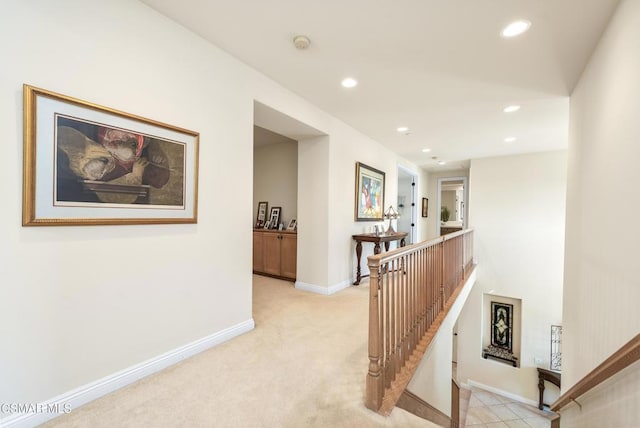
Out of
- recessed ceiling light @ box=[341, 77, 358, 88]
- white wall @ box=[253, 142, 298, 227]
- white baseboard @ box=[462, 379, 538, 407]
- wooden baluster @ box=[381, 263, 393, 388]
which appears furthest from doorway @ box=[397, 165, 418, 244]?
wooden baluster @ box=[381, 263, 393, 388]

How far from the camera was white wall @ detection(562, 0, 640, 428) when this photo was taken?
59.0 inches

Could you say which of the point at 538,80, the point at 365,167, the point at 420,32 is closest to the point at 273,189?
the point at 365,167

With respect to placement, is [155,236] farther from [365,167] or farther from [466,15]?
[365,167]

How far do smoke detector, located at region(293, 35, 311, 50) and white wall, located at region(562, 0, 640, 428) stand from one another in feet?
6.40

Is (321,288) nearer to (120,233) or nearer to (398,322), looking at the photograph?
(398,322)

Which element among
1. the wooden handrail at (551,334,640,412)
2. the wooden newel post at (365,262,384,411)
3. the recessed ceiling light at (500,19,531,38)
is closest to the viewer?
the wooden handrail at (551,334,640,412)

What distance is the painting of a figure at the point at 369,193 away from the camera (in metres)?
4.47

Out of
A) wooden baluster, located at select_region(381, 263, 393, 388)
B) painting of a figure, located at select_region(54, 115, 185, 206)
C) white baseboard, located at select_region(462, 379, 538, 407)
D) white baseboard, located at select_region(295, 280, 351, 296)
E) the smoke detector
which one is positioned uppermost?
the smoke detector

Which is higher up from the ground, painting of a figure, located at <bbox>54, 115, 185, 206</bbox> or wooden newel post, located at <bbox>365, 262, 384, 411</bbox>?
painting of a figure, located at <bbox>54, 115, 185, 206</bbox>

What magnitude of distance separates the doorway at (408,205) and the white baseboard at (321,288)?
3.76 meters

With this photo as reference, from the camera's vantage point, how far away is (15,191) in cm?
136

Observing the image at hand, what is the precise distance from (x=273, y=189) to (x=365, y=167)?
168 centimetres

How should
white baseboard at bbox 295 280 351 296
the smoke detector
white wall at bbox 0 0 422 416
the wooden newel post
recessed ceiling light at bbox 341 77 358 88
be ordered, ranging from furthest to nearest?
1. white baseboard at bbox 295 280 351 296
2. recessed ceiling light at bbox 341 77 358 88
3. the smoke detector
4. the wooden newel post
5. white wall at bbox 0 0 422 416

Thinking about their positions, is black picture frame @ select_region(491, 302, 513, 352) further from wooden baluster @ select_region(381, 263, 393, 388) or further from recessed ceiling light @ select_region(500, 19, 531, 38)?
recessed ceiling light @ select_region(500, 19, 531, 38)
